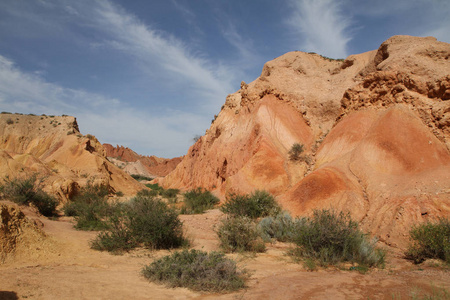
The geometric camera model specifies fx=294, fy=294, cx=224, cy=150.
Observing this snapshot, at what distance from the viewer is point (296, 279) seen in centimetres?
591

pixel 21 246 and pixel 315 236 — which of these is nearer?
pixel 21 246

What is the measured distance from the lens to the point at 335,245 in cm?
722

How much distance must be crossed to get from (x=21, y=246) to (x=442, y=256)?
30.9 ft

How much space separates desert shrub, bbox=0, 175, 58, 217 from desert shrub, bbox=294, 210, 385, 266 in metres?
10.8

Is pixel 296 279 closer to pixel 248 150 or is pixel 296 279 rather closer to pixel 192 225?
pixel 192 225

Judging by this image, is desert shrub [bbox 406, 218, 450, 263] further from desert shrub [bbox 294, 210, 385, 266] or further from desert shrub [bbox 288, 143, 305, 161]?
desert shrub [bbox 288, 143, 305, 161]

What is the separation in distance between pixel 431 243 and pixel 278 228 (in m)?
4.42

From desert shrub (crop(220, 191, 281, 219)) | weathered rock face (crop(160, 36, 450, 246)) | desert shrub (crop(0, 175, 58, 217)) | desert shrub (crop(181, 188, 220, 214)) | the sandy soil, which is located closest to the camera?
the sandy soil

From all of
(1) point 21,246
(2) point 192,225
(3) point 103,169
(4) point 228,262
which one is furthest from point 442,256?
(3) point 103,169

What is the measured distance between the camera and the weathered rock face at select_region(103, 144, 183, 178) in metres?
64.7

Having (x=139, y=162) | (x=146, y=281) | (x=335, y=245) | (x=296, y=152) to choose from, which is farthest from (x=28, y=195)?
(x=139, y=162)

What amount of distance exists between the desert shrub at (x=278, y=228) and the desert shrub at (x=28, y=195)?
361 inches

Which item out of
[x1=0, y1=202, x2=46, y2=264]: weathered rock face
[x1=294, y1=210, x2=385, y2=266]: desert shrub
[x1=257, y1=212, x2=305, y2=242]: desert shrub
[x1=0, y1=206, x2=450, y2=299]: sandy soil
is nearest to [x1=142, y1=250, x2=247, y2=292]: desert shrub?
[x1=0, y1=206, x2=450, y2=299]: sandy soil

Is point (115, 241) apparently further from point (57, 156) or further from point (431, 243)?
point (57, 156)
